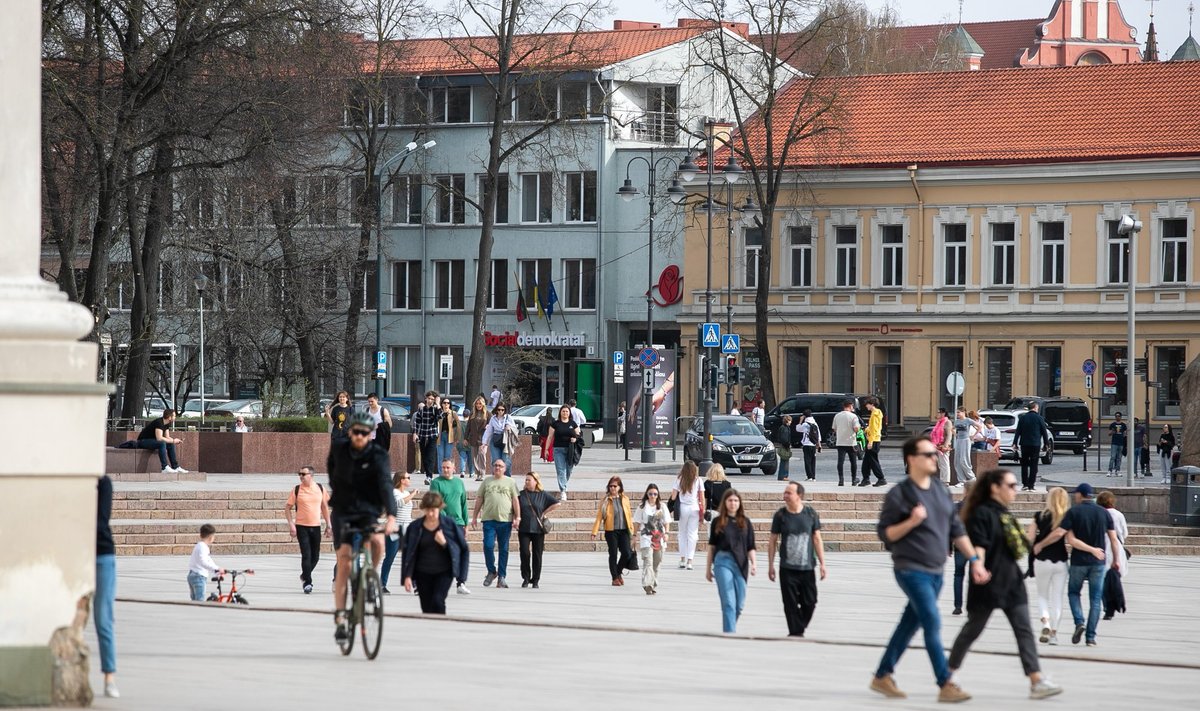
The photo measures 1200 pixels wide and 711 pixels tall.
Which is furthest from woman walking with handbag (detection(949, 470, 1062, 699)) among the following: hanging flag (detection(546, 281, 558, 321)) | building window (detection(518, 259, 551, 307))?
building window (detection(518, 259, 551, 307))

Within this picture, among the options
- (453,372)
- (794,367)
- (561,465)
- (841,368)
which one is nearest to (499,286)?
(453,372)

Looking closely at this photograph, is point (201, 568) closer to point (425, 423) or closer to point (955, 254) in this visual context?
point (425, 423)

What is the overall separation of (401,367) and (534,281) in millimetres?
6385

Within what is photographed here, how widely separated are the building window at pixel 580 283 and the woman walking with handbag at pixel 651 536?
44.6m

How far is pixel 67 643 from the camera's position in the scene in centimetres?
1049

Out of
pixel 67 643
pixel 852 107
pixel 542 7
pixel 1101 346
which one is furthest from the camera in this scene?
pixel 852 107

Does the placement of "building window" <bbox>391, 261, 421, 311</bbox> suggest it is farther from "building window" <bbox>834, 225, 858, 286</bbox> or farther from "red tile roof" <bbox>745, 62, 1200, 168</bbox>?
"building window" <bbox>834, 225, 858, 286</bbox>

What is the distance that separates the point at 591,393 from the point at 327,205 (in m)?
12.5

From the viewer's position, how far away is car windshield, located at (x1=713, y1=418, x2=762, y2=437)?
1708 inches

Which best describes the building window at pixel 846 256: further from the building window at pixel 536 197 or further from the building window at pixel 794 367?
the building window at pixel 536 197

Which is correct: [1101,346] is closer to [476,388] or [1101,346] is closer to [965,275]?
[965,275]

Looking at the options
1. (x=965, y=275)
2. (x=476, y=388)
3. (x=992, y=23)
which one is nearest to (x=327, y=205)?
(x=476, y=388)

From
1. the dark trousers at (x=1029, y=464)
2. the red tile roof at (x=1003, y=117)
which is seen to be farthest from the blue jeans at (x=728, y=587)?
the red tile roof at (x=1003, y=117)

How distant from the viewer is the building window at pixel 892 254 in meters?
61.6
